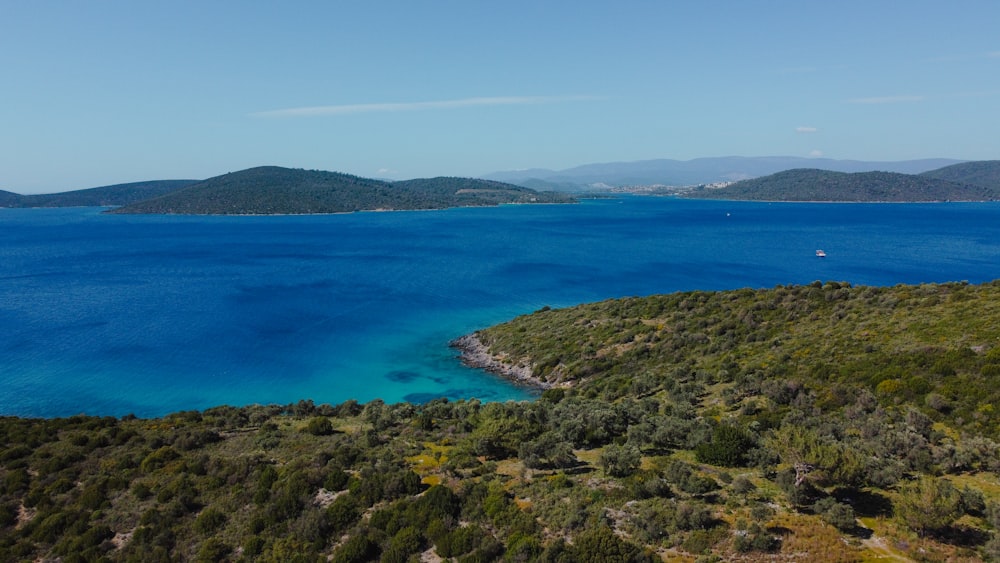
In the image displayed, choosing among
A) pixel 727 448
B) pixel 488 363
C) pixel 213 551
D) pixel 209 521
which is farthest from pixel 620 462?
pixel 488 363

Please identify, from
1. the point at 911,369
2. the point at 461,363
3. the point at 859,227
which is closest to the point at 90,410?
the point at 461,363

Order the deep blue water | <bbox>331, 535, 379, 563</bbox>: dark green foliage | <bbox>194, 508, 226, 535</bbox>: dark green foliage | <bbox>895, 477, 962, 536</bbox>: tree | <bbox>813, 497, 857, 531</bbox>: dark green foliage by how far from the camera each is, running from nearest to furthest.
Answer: <bbox>895, 477, 962, 536</bbox>: tree, <bbox>813, 497, 857, 531</bbox>: dark green foliage, <bbox>331, 535, 379, 563</bbox>: dark green foliage, <bbox>194, 508, 226, 535</bbox>: dark green foliage, the deep blue water

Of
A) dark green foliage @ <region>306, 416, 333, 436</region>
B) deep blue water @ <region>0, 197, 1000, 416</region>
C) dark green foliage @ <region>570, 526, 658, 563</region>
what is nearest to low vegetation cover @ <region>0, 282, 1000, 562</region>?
dark green foliage @ <region>570, 526, 658, 563</region>

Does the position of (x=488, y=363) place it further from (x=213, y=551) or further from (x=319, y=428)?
(x=213, y=551)

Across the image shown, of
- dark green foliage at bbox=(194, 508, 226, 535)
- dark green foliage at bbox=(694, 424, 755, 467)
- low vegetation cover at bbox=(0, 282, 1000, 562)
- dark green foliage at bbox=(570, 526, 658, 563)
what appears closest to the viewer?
dark green foliage at bbox=(570, 526, 658, 563)

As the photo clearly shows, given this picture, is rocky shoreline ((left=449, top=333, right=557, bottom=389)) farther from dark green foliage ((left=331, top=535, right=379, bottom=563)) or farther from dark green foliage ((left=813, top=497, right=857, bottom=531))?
dark green foliage ((left=813, top=497, right=857, bottom=531))

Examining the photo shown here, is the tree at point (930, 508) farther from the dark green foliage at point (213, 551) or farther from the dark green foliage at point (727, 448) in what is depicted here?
the dark green foliage at point (213, 551)
